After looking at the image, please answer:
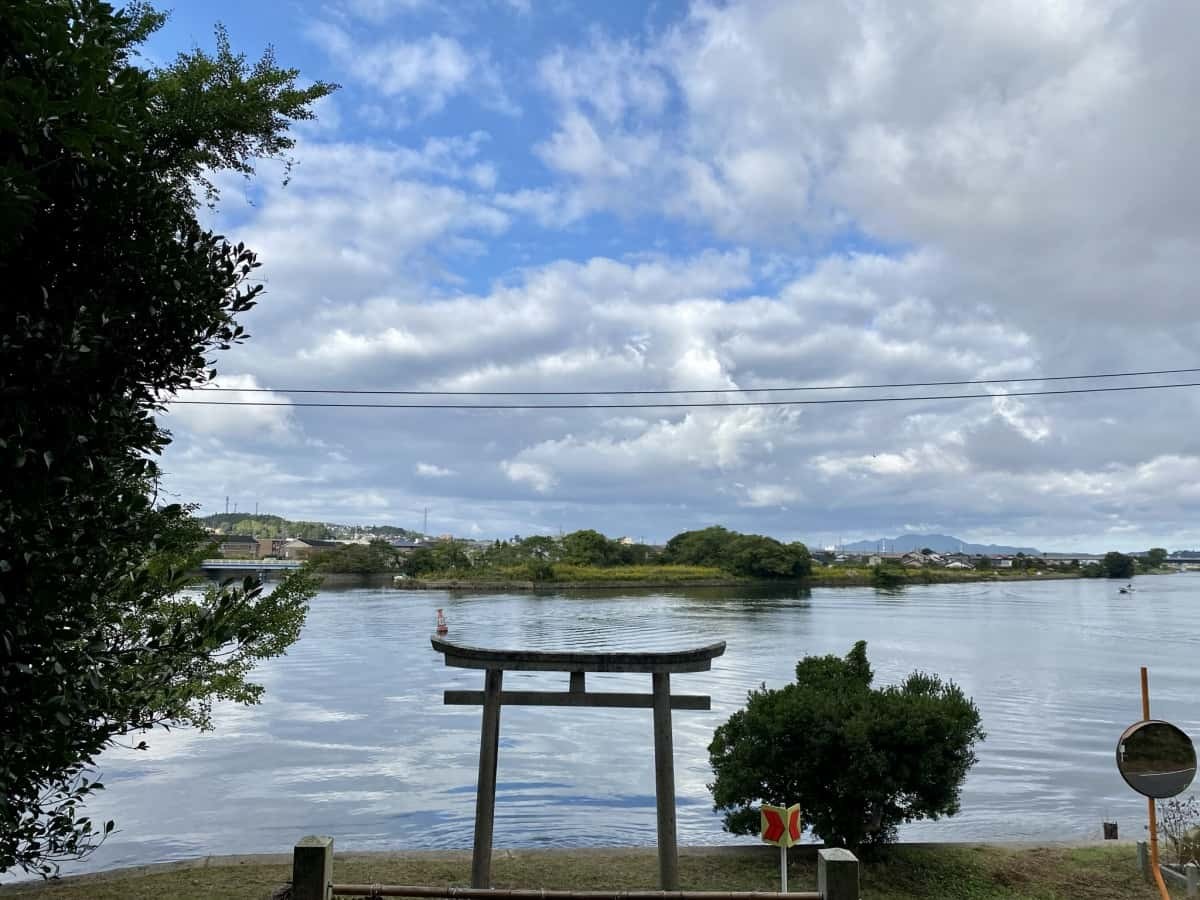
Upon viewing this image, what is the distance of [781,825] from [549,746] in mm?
12547

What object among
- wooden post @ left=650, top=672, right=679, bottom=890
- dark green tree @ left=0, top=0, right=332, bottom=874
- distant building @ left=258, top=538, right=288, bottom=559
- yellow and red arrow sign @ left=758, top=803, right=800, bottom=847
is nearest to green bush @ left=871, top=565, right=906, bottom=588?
distant building @ left=258, top=538, right=288, bottom=559

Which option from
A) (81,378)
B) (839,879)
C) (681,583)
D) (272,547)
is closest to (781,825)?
(839,879)

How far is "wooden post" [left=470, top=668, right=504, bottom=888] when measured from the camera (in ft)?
22.0

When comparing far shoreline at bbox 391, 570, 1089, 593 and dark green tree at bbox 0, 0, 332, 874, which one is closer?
dark green tree at bbox 0, 0, 332, 874

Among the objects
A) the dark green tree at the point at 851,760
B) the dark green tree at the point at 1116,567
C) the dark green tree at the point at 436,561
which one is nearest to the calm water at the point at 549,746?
the dark green tree at the point at 851,760

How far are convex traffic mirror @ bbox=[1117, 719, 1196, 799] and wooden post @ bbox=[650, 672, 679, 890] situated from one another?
311 cm

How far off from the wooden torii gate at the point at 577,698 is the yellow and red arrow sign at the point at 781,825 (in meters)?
1.00

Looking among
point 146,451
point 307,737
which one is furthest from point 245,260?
point 307,737

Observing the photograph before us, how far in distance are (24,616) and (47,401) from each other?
75 cm

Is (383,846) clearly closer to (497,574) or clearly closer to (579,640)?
(579,640)

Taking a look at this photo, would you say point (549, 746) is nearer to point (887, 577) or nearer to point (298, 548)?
point (298, 548)

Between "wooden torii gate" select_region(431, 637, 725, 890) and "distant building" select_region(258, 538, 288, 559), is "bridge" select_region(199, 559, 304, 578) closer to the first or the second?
"wooden torii gate" select_region(431, 637, 725, 890)

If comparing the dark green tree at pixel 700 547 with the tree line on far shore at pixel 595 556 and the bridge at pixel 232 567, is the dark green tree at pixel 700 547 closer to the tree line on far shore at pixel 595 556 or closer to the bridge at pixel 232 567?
the tree line on far shore at pixel 595 556

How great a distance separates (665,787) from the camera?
6.74m
